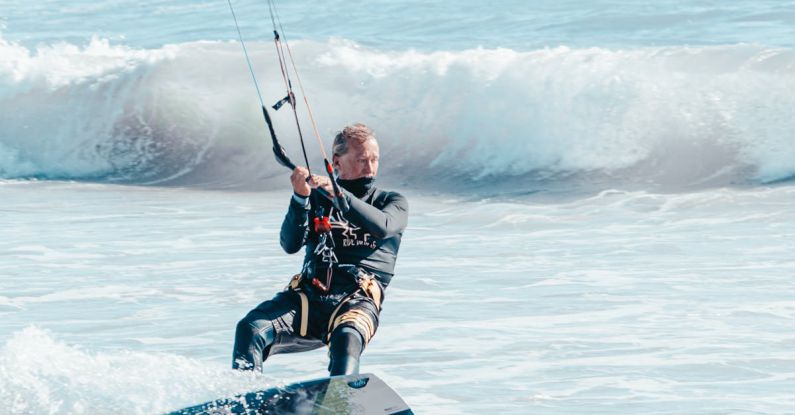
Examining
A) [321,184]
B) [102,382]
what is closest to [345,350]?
[321,184]

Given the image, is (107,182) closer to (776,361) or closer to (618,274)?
(618,274)

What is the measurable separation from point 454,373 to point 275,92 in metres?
11.5

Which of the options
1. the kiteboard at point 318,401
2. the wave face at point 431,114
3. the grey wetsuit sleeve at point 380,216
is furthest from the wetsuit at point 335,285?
the wave face at point 431,114

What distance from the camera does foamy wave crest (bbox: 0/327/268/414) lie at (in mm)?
4895

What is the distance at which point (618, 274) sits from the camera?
9.00 metres

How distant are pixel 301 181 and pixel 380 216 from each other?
34 centimetres

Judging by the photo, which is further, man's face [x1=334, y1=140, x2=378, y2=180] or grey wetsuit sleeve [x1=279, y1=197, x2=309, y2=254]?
man's face [x1=334, y1=140, x2=378, y2=180]

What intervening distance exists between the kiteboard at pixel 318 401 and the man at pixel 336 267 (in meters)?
0.16

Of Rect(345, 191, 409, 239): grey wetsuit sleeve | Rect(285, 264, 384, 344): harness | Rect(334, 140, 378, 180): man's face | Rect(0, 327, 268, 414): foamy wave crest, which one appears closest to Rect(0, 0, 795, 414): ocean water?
Rect(0, 327, 268, 414): foamy wave crest

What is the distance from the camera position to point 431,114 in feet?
53.6

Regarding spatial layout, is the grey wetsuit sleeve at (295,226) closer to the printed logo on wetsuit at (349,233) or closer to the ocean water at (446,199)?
the printed logo on wetsuit at (349,233)

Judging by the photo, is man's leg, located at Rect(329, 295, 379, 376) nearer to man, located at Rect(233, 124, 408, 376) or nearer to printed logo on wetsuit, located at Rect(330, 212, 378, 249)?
man, located at Rect(233, 124, 408, 376)

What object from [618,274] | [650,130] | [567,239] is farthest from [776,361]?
[650,130]

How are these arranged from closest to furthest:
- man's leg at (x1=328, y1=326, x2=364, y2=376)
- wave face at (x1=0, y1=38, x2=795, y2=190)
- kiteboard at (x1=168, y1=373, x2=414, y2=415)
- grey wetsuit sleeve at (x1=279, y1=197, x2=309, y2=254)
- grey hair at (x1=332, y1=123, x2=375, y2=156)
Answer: kiteboard at (x1=168, y1=373, x2=414, y2=415)
man's leg at (x1=328, y1=326, x2=364, y2=376)
grey wetsuit sleeve at (x1=279, y1=197, x2=309, y2=254)
grey hair at (x1=332, y1=123, x2=375, y2=156)
wave face at (x1=0, y1=38, x2=795, y2=190)
